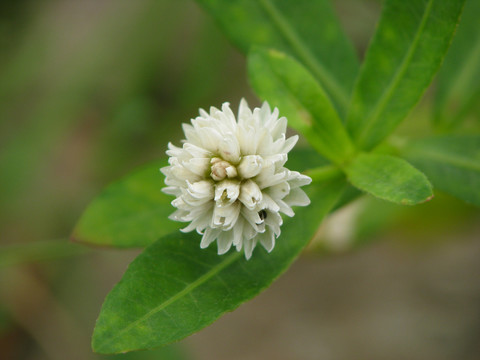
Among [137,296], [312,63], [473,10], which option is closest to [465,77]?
[473,10]

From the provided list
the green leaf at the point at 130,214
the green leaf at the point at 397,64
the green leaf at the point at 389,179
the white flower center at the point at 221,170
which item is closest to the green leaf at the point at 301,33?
the green leaf at the point at 397,64

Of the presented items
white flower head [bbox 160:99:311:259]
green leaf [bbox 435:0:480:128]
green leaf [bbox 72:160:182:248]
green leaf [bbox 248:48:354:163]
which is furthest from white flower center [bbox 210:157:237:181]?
green leaf [bbox 435:0:480:128]

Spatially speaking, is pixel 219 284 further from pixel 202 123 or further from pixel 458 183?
pixel 458 183

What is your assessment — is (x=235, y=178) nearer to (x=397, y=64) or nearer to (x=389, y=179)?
(x=389, y=179)

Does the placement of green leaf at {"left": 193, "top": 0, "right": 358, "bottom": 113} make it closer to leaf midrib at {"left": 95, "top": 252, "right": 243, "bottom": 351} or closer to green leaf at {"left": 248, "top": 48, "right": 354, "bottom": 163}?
green leaf at {"left": 248, "top": 48, "right": 354, "bottom": 163}

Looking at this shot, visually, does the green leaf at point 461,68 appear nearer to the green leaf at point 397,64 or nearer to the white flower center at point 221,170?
the green leaf at point 397,64

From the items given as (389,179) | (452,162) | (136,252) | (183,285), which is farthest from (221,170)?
(136,252)
